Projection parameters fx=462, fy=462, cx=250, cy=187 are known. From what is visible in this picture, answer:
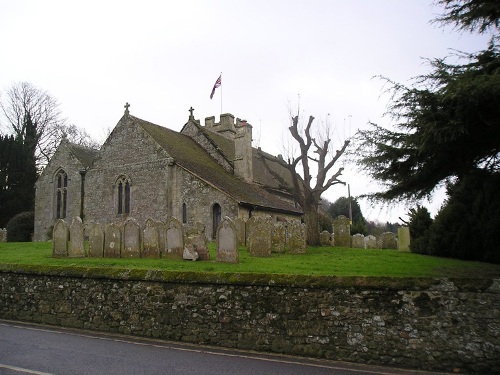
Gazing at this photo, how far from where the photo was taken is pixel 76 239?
16.6 m

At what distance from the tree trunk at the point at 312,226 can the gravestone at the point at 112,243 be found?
9.66m

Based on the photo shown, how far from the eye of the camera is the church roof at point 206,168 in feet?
82.1

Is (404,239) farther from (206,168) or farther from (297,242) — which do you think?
(206,168)

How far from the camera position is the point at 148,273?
36.9ft

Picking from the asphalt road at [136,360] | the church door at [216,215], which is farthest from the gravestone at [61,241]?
the church door at [216,215]

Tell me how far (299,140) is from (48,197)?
18.4 metres

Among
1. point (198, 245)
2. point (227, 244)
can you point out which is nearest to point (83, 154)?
point (198, 245)

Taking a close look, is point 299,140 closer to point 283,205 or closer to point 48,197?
point 283,205

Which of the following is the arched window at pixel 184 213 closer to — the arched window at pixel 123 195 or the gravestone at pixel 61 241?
the arched window at pixel 123 195

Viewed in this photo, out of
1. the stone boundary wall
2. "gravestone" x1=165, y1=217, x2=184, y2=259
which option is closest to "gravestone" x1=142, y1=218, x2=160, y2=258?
"gravestone" x1=165, y1=217, x2=184, y2=259

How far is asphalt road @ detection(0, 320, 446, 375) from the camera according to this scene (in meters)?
7.87

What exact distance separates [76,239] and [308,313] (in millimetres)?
10423

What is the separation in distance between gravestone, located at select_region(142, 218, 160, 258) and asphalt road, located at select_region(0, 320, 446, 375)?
16.5 feet

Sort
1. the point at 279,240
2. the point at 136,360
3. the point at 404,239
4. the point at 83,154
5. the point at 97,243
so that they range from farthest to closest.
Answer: the point at 83,154 → the point at 404,239 → the point at 279,240 → the point at 97,243 → the point at 136,360
